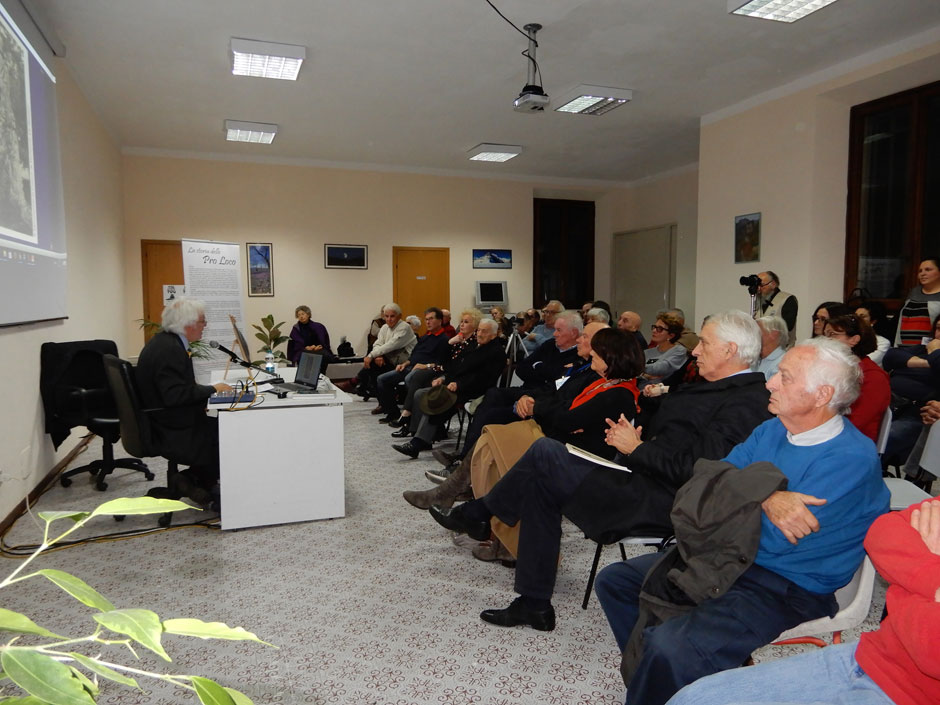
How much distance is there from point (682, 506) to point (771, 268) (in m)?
5.35

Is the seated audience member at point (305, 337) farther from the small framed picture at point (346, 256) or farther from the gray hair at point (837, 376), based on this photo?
the gray hair at point (837, 376)

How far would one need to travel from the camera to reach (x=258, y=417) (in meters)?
3.37

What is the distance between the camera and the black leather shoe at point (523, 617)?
7.95ft

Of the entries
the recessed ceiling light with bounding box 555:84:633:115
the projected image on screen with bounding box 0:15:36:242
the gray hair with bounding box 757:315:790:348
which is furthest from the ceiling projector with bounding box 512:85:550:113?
the projected image on screen with bounding box 0:15:36:242

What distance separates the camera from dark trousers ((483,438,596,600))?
2.35 meters

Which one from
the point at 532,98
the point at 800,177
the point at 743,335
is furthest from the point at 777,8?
the point at 743,335

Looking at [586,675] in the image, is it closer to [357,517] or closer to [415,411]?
[357,517]

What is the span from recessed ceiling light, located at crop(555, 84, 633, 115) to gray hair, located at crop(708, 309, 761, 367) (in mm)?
4286

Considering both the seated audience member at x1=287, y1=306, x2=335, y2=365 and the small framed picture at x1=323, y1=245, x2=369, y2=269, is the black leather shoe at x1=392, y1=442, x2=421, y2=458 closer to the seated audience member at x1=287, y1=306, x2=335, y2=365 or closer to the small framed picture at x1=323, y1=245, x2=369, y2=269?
the seated audience member at x1=287, y1=306, x2=335, y2=365

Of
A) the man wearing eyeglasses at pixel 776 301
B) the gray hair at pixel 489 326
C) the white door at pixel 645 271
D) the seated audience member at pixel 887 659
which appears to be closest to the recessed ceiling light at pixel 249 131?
the gray hair at pixel 489 326

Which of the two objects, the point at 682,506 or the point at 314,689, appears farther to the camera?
the point at 314,689

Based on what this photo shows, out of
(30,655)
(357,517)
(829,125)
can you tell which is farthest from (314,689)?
(829,125)

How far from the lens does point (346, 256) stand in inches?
368

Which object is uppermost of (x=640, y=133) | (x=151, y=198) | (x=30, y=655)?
(x=640, y=133)
